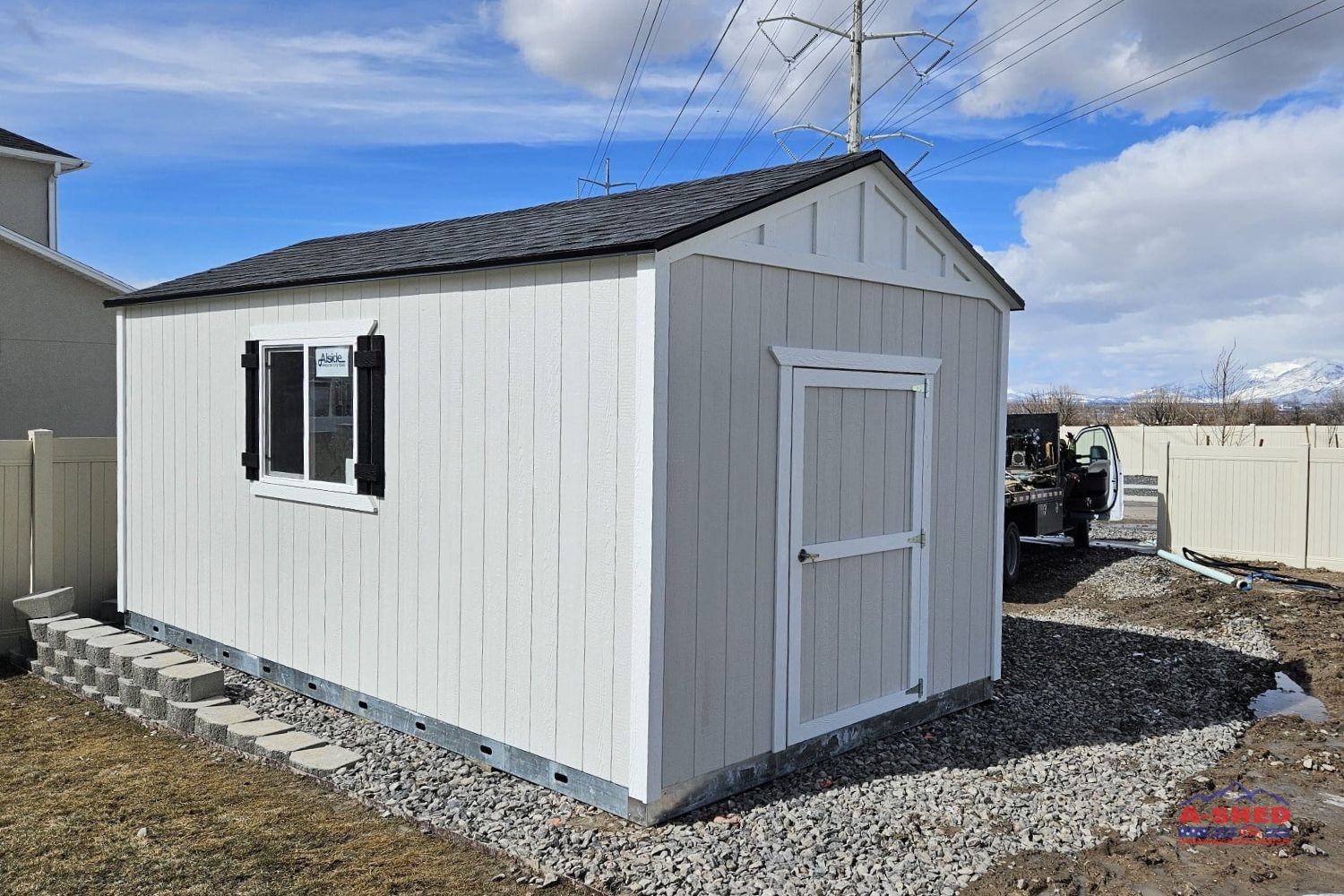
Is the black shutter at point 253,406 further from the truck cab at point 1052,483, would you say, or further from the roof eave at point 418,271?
the truck cab at point 1052,483

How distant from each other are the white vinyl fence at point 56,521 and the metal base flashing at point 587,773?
63.4 inches

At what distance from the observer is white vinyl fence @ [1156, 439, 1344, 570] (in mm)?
12328

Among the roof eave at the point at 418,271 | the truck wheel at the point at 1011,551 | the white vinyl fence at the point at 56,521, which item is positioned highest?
the roof eave at the point at 418,271

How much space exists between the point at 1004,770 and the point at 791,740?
116cm

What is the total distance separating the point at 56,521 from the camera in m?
7.54

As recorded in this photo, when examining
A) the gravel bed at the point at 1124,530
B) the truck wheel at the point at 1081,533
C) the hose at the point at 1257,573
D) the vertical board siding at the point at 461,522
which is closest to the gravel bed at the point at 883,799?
the vertical board siding at the point at 461,522

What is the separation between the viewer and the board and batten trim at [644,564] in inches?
162

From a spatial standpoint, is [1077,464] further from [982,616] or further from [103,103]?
[103,103]

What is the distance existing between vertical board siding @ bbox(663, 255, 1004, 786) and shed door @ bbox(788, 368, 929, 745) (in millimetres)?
19

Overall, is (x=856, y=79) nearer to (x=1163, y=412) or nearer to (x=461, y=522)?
(x=461, y=522)

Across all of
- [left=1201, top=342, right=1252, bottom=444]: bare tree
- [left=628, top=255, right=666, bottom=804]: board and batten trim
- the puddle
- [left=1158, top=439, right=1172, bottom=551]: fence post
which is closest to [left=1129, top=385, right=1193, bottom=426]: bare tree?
[left=1201, top=342, right=1252, bottom=444]: bare tree

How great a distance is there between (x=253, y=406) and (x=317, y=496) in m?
0.92

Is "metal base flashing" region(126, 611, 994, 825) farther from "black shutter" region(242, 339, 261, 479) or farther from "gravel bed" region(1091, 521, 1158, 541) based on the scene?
"gravel bed" region(1091, 521, 1158, 541)

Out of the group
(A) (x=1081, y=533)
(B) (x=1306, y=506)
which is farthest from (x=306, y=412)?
(B) (x=1306, y=506)
